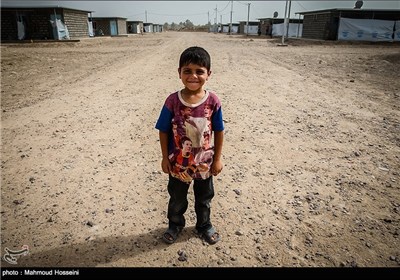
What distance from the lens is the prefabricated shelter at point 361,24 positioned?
1087 inches

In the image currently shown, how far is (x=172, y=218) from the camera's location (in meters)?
2.47

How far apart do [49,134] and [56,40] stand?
26365 millimetres

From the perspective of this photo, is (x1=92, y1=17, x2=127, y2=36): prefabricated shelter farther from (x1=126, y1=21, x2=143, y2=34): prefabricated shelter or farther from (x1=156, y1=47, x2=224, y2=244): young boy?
(x1=156, y1=47, x2=224, y2=244): young boy

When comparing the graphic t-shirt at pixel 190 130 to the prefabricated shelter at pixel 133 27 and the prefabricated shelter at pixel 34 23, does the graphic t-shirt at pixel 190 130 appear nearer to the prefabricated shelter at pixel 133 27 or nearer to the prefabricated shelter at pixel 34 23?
the prefabricated shelter at pixel 34 23

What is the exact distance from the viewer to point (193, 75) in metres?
2.04

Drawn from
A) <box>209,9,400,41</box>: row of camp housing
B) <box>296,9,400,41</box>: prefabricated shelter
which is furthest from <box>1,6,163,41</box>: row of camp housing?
<box>296,9,400,41</box>: prefabricated shelter

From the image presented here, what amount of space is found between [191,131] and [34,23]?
3192 cm

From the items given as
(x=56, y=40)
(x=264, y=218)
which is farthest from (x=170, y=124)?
(x=56, y=40)

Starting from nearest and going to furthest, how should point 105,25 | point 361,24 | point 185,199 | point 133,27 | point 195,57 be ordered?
1. point 195,57
2. point 185,199
3. point 361,24
4. point 105,25
5. point 133,27

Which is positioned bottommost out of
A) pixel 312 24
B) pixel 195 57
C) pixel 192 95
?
pixel 192 95

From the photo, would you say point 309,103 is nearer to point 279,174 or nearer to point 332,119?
point 332,119

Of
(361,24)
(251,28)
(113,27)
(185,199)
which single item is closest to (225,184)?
(185,199)

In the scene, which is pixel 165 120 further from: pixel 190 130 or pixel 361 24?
pixel 361 24

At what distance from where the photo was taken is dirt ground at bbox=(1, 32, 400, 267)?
2361mm
